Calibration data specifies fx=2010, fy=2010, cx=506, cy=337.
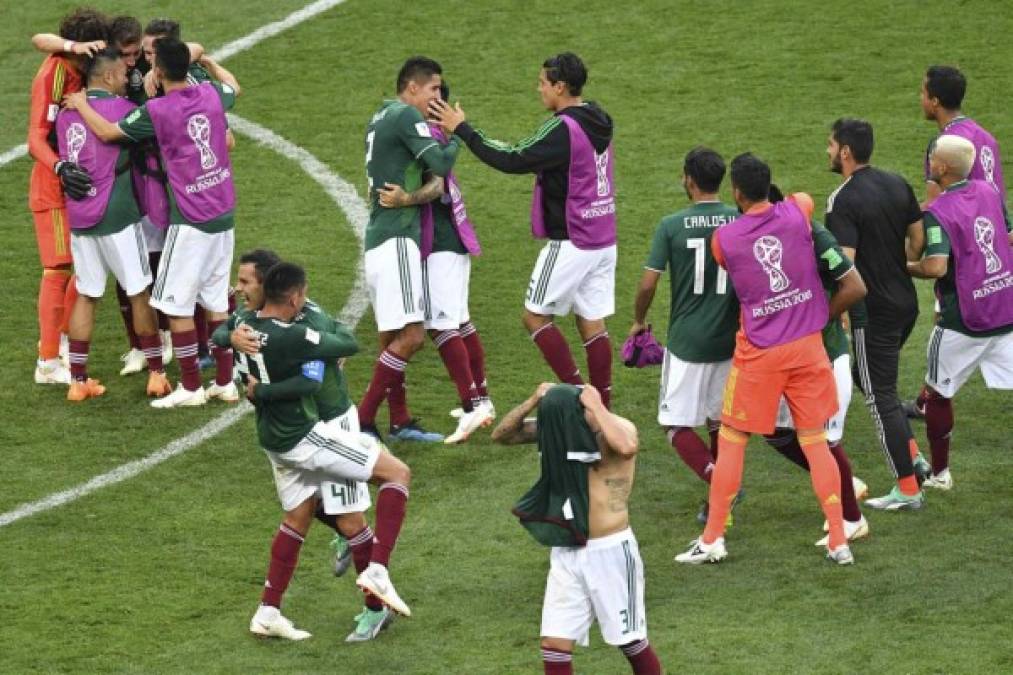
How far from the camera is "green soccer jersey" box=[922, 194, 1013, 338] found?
11.7 m

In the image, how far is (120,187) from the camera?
13.6 m

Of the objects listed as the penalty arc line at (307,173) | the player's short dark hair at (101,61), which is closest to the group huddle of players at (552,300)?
the player's short dark hair at (101,61)

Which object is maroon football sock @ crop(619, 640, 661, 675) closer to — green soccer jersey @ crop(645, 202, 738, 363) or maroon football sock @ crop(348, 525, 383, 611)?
maroon football sock @ crop(348, 525, 383, 611)

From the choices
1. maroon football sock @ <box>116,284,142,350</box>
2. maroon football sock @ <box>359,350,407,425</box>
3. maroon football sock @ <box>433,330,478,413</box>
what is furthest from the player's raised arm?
maroon football sock @ <box>433,330,478,413</box>

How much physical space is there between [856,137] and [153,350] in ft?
17.0

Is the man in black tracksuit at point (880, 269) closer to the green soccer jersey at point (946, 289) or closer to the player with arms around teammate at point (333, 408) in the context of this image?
the green soccer jersey at point (946, 289)

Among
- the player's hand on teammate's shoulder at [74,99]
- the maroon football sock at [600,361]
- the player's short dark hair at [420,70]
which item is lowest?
the maroon football sock at [600,361]

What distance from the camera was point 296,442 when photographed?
10.1 meters

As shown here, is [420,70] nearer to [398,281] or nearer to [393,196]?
[393,196]

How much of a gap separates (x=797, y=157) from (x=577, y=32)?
335cm

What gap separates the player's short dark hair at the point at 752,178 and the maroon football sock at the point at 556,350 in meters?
2.72

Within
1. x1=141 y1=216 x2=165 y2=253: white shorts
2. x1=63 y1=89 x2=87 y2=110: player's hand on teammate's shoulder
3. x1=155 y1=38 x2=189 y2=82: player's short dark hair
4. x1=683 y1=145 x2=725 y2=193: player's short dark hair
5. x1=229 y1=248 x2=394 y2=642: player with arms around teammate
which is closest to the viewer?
x1=229 y1=248 x2=394 y2=642: player with arms around teammate

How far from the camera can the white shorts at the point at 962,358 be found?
11984mm

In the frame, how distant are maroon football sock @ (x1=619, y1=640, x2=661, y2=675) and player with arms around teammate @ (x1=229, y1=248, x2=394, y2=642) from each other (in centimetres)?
167
